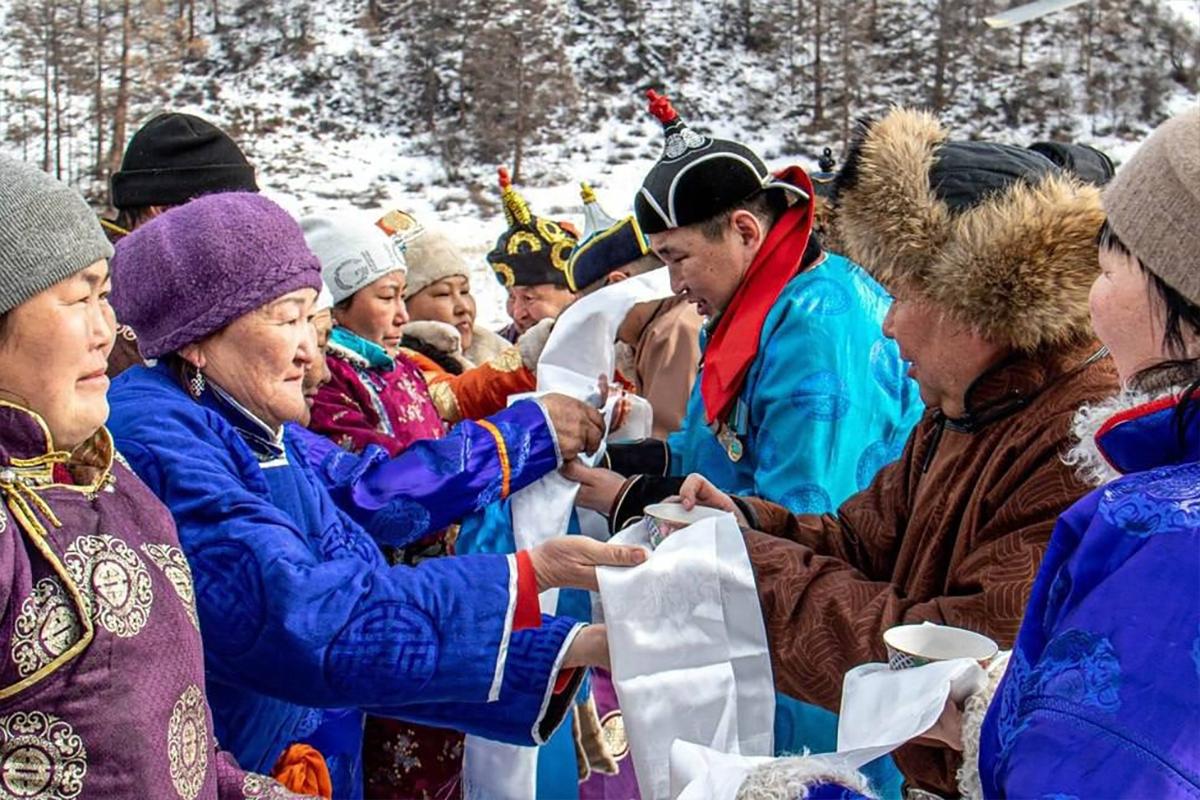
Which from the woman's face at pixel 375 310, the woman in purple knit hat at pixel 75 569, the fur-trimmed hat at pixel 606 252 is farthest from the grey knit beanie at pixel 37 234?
the fur-trimmed hat at pixel 606 252

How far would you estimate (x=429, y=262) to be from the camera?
5043 mm

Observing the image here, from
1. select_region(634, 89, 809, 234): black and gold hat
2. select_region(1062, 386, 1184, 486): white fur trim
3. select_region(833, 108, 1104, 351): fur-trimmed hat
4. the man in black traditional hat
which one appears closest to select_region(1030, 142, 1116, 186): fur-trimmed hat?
select_region(833, 108, 1104, 351): fur-trimmed hat

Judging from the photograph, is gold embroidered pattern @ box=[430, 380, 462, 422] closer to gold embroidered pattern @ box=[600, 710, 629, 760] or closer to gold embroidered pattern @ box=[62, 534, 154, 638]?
gold embroidered pattern @ box=[600, 710, 629, 760]

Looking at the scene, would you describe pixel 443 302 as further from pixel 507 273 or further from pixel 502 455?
pixel 502 455

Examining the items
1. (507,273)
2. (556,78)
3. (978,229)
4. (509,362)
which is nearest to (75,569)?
(978,229)

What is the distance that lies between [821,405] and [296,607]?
1.19m

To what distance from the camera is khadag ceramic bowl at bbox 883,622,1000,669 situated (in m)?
1.52

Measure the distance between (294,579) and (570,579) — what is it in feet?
1.73

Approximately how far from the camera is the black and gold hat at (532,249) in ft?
17.1

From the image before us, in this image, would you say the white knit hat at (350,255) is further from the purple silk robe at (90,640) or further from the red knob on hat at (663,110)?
the purple silk robe at (90,640)

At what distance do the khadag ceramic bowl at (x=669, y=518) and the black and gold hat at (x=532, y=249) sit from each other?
9.83 feet

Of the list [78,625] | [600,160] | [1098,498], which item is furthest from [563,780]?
[600,160]

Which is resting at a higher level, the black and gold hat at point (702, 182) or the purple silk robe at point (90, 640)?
the black and gold hat at point (702, 182)

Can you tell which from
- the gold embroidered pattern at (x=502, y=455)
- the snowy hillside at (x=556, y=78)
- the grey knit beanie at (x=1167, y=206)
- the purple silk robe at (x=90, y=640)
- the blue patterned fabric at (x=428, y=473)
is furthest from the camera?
the snowy hillside at (x=556, y=78)
